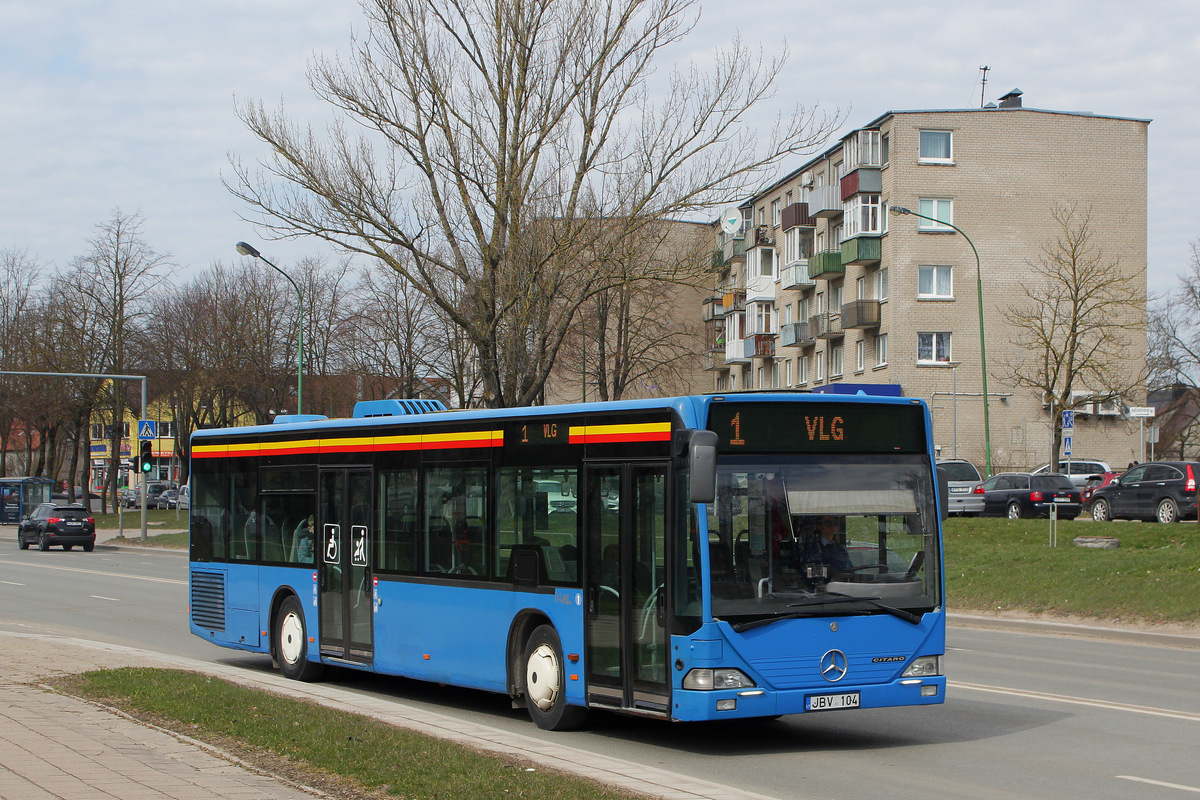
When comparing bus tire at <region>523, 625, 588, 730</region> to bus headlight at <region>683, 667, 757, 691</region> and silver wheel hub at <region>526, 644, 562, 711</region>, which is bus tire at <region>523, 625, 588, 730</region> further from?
bus headlight at <region>683, 667, 757, 691</region>

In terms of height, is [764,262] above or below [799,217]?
below

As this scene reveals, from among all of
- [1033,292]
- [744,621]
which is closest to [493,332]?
[744,621]

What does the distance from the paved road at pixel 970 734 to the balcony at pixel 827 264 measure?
45.1 m

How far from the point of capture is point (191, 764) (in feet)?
24.4

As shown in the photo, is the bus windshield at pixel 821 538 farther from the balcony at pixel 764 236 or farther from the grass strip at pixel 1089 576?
the balcony at pixel 764 236

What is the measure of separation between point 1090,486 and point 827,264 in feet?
79.5

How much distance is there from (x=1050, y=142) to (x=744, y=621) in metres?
52.5

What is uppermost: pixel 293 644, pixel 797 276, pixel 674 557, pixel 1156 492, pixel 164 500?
pixel 797 276

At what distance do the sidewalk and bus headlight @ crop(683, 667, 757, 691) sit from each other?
0.80 metres

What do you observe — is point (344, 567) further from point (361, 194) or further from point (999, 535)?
point (999, 535)

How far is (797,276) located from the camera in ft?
219

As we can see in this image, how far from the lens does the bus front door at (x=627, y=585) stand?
30.1ft

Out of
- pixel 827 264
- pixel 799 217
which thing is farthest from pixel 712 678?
pixel 799 217

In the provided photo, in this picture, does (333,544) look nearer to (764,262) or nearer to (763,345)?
(763,345)
